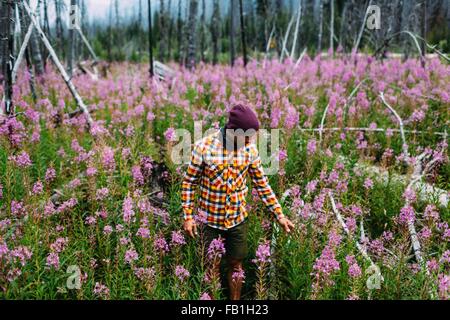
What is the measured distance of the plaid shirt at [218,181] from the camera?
3.10m

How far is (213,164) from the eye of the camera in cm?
309

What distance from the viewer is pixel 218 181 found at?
311 centimetres

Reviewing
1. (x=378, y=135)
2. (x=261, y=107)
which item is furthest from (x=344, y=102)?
(x=261, y=107)

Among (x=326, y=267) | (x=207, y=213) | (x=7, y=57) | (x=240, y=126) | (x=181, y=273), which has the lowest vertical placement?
(x=181, y=273)

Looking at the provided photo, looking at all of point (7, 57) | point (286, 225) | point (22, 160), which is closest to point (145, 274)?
point (286, 225)

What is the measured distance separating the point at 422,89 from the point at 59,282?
7.24 m

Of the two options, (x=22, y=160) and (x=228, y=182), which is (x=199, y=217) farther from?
(x=22, y=160)

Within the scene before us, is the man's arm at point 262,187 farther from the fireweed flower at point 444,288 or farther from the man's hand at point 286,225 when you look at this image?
the fireweed flower at point 444,288

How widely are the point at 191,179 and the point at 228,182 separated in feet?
1.04

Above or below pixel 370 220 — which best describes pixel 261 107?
above

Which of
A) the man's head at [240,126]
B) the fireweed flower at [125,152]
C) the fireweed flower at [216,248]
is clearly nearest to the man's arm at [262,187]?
the man's head at [240,126]

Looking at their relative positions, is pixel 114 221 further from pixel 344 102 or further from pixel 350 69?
pixel 350 69
